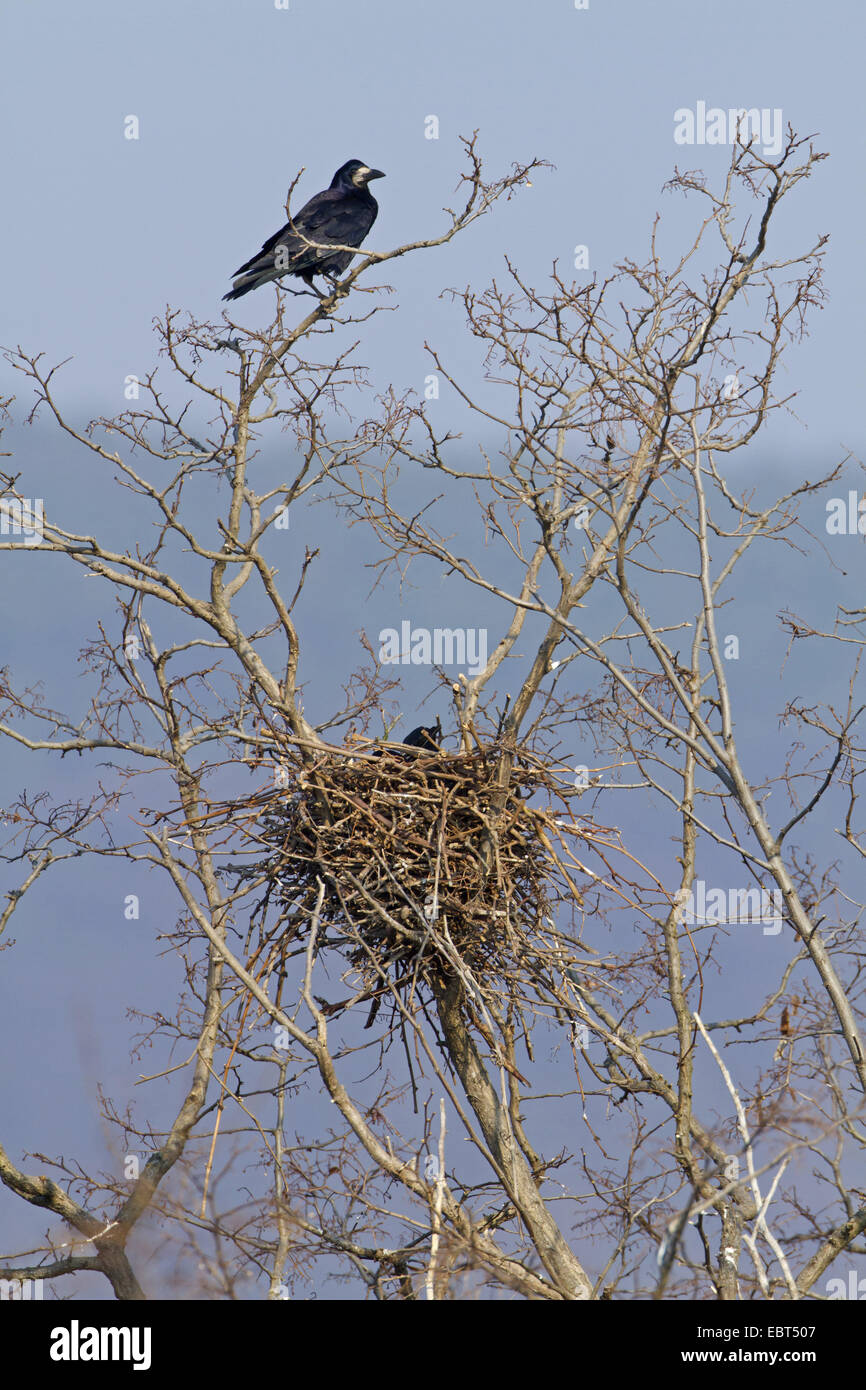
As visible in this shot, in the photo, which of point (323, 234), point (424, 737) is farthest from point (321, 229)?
point (424, 737)

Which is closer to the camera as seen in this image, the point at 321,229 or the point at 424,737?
the point at 424,737

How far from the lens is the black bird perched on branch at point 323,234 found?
895 centimetres

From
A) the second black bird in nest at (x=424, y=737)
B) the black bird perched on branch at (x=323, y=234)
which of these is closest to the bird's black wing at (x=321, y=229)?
the black bird perched on branch at (x=323, y=234)

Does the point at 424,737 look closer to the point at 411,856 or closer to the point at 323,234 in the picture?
the point at 411,856

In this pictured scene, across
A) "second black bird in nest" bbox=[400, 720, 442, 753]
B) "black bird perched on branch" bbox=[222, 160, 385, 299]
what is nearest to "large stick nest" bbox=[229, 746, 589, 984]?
"second black bird in nest" bbox=[400, 720, 442, 753]

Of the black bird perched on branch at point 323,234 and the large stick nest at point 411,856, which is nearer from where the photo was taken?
the large stick nest at point 411,856

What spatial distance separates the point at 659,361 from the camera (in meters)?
6.48

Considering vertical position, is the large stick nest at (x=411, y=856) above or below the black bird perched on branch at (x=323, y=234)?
below

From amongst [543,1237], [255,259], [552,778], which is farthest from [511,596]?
[255,259]

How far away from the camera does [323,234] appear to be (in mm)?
9742

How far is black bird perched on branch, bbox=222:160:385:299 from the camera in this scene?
895 centimetres

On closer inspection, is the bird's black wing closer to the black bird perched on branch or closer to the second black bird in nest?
the black bird perched on branch

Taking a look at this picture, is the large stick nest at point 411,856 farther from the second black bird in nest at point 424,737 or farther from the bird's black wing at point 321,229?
the bird's black wing at point 321,229
